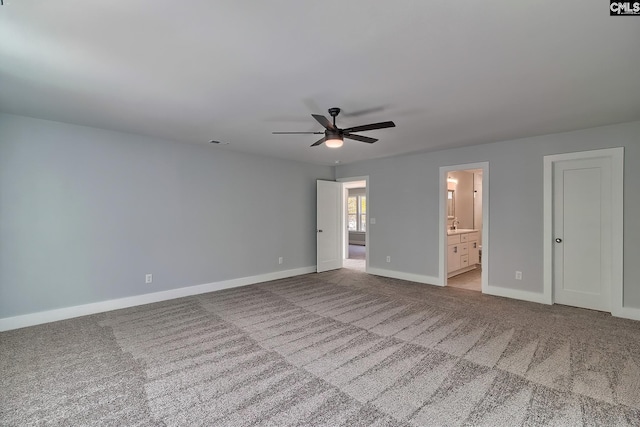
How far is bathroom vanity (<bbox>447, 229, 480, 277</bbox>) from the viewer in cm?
569

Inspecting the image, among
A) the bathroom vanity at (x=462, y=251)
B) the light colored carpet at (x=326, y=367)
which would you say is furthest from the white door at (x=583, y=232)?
the bathroom vanity at (x=462, y=251)

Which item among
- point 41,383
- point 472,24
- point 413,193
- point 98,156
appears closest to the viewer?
point 472,24

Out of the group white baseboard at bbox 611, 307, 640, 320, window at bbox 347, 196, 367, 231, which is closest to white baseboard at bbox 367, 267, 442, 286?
white baseboard at bbox 611, 307, 640, 320

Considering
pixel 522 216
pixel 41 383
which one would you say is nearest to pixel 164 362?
pixel 41 383

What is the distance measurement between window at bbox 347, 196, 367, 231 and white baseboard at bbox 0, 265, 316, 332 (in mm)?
6370

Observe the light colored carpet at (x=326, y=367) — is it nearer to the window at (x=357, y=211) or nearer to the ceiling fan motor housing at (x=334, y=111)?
the ceiling fan motor housing at (x=334, y=111)

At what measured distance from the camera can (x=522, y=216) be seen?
4.43m

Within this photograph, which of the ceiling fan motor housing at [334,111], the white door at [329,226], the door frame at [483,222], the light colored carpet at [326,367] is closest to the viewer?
the light colored carpet at [326,367]

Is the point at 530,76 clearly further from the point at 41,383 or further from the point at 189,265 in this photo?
the point at 189,265

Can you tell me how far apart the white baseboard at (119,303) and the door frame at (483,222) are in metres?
3.13

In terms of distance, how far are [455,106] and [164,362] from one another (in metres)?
3.73

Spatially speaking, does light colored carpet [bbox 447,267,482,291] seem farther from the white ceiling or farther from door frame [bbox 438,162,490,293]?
the white ceiling

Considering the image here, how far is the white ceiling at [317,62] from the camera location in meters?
1.64

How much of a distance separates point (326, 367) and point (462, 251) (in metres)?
→ 4.71
